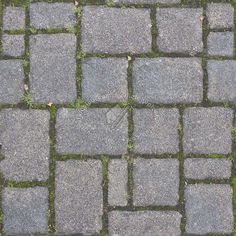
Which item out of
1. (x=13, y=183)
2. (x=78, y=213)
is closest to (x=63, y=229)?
(x=78, y=213)

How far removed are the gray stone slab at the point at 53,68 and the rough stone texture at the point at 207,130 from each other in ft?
2.74

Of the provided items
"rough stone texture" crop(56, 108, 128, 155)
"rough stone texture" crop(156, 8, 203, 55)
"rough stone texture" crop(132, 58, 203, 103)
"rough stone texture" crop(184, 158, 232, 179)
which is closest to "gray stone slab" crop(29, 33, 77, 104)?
"rough stone texture" crop(56, 108, 128, 155)

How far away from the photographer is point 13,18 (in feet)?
11.6

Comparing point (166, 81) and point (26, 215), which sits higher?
point (166, 81)

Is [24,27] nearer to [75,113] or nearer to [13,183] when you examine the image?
[75,113]

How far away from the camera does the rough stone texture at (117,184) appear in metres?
3.45

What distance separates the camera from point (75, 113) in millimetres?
3480

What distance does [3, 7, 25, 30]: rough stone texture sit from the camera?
11.6 ft

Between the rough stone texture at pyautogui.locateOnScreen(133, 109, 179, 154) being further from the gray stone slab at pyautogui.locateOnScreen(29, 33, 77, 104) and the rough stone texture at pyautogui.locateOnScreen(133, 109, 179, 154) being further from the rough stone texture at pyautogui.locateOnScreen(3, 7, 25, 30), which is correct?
the rough stone texture at pyautogui.locateOnScreen(3, 7, 25, 30)

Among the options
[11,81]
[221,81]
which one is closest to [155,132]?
[221,81]

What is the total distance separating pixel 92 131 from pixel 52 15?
0.87m

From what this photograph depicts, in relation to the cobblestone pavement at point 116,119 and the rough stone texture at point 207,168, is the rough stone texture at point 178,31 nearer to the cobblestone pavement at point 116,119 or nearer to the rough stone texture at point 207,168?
the cobblestone pavement at point 116,119

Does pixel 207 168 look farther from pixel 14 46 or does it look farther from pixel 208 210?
pixel 14 46

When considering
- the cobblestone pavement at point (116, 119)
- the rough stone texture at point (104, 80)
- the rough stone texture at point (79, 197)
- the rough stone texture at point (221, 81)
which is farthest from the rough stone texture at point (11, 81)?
the rough stone texture at point (221, 81)
